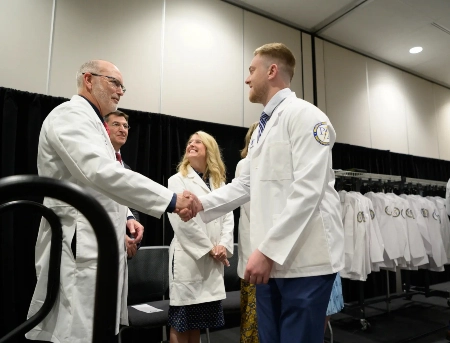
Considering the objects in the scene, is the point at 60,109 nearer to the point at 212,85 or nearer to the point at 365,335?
the point at 212,85

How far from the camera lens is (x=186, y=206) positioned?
1.59m

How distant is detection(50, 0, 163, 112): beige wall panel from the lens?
11.0 feet

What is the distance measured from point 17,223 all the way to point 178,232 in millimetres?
1575

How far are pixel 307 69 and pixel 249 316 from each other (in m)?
4.08

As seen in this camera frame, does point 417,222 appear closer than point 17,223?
No

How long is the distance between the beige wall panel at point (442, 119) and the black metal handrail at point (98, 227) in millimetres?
7973

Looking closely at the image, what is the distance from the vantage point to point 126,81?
3.62m

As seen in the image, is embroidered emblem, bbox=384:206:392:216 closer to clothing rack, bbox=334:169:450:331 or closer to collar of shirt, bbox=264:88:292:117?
clothing rack, bbox=334:169:450:331

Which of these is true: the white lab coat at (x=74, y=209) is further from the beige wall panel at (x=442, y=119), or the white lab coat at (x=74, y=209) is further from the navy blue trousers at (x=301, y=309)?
the beige wall panel at (x=442, y=119)

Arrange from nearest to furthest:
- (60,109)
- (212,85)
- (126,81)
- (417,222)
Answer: (60,109)
(126,81)
(212,85)
(417,222)

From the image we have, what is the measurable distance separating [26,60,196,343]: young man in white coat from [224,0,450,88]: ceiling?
12.3 feet

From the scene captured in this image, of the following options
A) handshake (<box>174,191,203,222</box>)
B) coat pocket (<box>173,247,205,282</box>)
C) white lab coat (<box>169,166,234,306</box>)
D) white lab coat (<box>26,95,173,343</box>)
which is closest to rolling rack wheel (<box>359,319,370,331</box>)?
white lab coat (<box>169,166,234,306</box>)

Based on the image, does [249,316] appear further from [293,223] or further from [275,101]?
[275,101]

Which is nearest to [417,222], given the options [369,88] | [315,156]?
[369,88]
